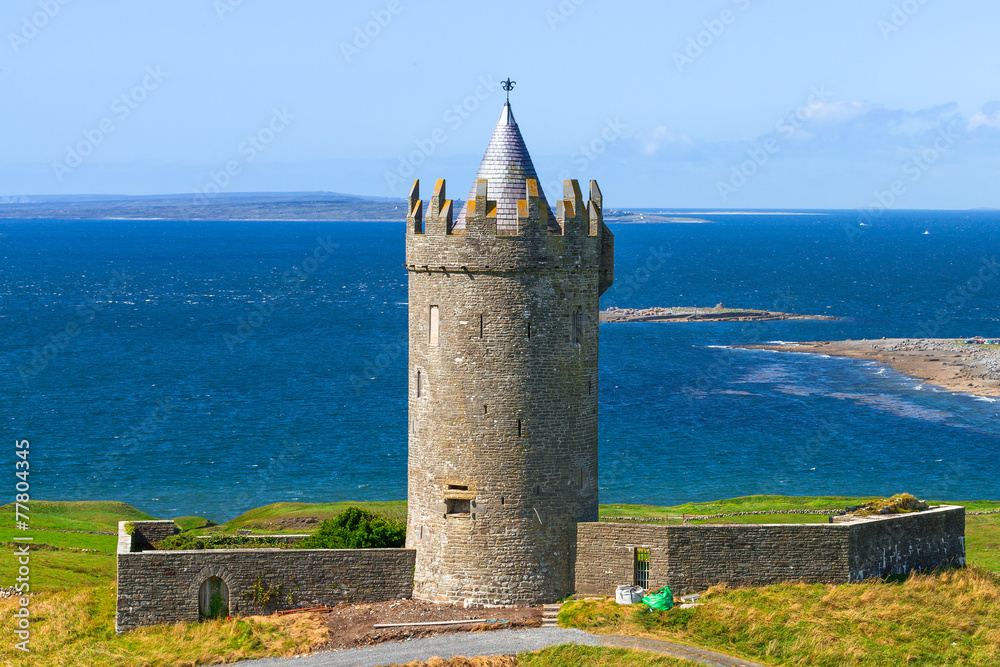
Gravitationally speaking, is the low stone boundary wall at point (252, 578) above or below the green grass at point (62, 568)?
above

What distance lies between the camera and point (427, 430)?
29.7 m

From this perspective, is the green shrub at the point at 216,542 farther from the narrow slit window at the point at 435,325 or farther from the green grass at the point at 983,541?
the green grass at the point at 983,541

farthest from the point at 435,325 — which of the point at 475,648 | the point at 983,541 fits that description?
the point at 983,541

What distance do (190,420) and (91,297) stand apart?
344 feet

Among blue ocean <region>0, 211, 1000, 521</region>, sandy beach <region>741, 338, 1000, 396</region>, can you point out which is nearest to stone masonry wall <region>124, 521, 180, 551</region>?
blue ocean <region>0, 211, 1000, 521</region>

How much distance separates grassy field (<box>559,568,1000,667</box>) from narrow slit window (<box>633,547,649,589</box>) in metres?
1.05

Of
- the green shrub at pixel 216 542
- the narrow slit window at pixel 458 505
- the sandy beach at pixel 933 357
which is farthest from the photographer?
the sandy beach at pixel 933 357

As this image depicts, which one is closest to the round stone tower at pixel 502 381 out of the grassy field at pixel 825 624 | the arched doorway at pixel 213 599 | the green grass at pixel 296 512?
the grassy field at pixel 825 624

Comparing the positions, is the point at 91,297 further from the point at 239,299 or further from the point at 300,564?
the point at 300,564

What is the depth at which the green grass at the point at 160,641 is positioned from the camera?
27172mm

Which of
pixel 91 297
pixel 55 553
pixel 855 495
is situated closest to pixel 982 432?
pixel 855 495

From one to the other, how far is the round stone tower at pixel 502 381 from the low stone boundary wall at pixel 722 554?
861 mm

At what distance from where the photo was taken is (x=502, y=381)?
29000 mm

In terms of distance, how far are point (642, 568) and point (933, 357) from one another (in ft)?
355
